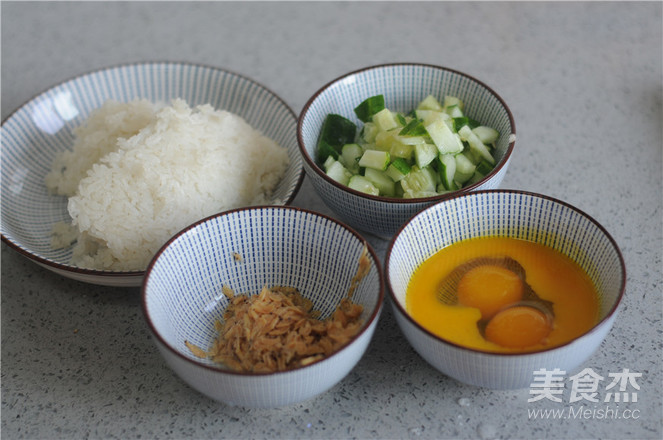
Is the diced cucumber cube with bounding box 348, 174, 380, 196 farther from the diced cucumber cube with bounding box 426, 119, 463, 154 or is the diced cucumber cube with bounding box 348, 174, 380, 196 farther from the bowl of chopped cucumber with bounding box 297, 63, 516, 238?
the diced cucumber cube with bounding box 426, 119, 463, 154

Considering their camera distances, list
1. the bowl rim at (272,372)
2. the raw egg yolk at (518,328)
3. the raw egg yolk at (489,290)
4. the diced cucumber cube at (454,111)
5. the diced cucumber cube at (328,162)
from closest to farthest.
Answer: the bowl rim at (272,372) < the raw egg yolk at (518,328) < the raw egg yolk at (489,290) < the diced cucumber cube at (328,162) < the diced cucumber cube at (454,111)

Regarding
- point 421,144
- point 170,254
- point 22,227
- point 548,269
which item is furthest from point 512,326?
point 22,227

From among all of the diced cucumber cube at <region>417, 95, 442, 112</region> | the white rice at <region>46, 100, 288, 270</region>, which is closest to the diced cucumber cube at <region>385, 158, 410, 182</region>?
the diced cucumber cube at <region>417, 95, 442, 112</region>

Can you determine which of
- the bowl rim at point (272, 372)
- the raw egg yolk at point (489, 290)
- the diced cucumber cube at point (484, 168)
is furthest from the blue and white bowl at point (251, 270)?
the diced cucumber cube at point (484, 168)

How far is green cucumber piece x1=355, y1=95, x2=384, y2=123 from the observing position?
7.09 feet

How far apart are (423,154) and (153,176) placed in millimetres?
812

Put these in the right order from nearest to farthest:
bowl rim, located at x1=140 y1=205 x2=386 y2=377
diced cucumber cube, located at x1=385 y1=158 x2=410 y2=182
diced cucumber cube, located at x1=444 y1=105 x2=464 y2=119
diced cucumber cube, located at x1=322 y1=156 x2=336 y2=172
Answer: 1. bowl rim, located at x1=140 y1=205 x2=386 y2=377
2. diced cucumber cube, located at x1=385 y1=158 x2=410 y2=182
3. diced cucumber cube, located at x1=322 y1=156 x2=336 y2=172
4. diced cucumber cube, located at x1=444 y1=105 x2=464 y2=119

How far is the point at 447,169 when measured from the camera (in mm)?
1950

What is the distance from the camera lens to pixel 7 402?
1.74 m

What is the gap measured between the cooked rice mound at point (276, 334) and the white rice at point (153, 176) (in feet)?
1.36

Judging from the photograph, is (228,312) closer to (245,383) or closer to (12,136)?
(245,383)

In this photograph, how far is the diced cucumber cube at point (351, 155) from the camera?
81.8 inches

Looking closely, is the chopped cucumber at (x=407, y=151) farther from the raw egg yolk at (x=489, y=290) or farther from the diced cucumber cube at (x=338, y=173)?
the raw egg yolk at (x=489, y=290)

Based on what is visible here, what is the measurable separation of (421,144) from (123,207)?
905 millimetres
